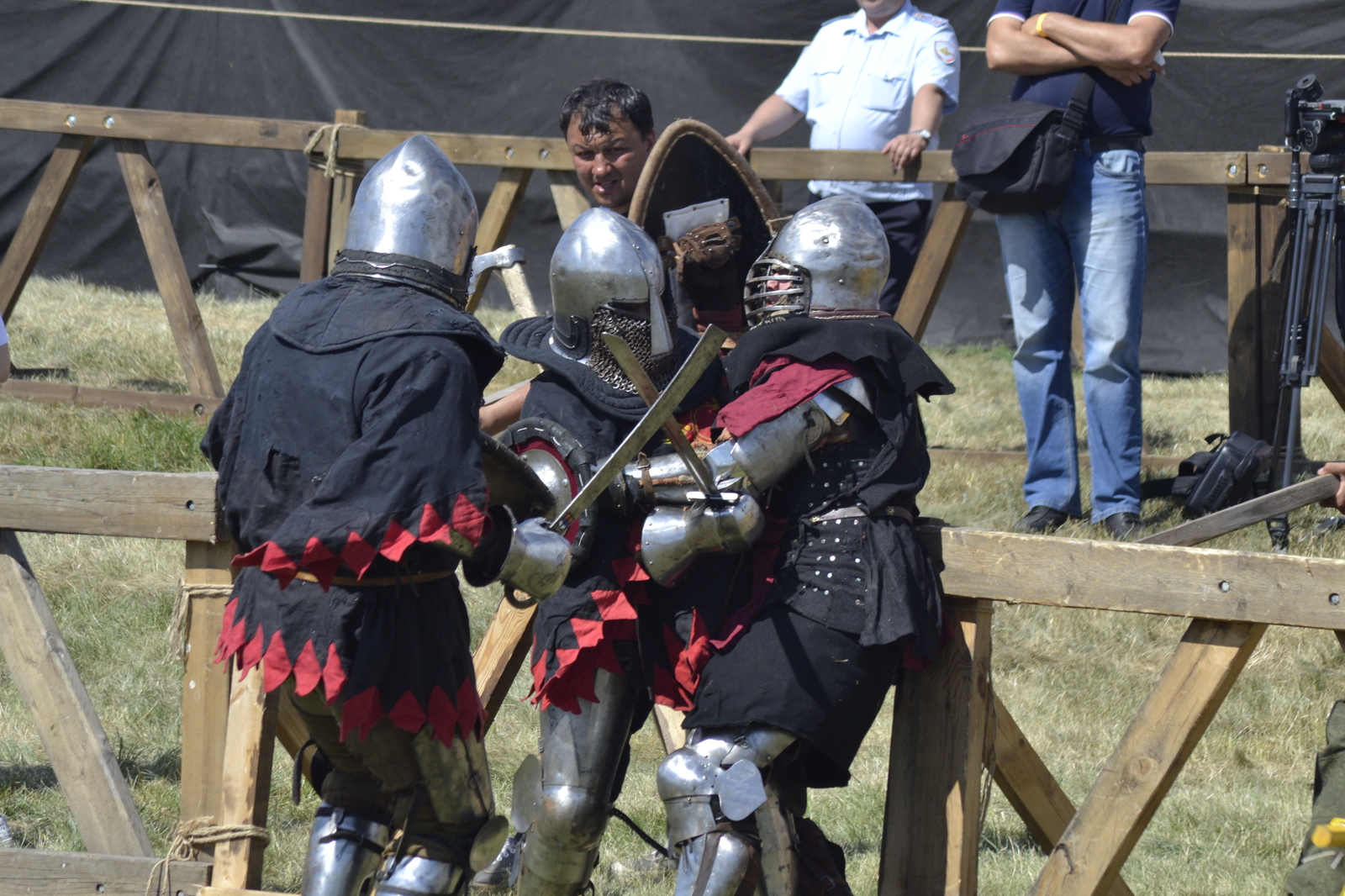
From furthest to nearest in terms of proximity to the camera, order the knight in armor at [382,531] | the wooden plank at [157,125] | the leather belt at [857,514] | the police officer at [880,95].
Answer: the wooden plank at [157,125], the police officer at [880,95], the leather belt at [857,514], the knight in armor at [382,531]

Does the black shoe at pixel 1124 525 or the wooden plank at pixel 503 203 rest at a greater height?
the wooden plank at pixel 503 203

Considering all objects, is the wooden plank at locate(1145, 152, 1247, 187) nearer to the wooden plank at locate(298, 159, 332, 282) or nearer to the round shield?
the round shield

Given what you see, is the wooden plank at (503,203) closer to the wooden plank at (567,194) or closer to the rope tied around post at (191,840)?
the wooden plank at (567,194)

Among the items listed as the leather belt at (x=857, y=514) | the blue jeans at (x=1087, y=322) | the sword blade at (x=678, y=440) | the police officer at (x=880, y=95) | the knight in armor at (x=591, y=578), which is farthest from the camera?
the police officer at (x=880, y=95)

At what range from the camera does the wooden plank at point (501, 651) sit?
3.31 m

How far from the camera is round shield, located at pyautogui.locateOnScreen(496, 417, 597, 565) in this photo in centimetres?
258

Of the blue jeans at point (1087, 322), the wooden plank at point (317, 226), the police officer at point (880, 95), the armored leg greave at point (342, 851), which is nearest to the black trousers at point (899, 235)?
the police officer at point (880, 95)

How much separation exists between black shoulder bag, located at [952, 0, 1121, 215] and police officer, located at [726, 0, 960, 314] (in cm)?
56

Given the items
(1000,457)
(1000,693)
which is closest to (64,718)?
(1000,693)

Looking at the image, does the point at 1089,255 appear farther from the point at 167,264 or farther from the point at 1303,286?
the point at 167,264

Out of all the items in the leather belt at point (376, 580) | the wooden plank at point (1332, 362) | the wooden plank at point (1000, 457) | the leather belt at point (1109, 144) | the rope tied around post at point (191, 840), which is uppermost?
the leather belt at point (1109, 144)

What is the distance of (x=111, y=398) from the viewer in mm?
5746

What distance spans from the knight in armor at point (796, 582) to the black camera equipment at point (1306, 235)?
2.20 meters

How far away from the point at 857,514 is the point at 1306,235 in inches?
98.4
